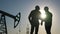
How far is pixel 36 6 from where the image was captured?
9.18 feet

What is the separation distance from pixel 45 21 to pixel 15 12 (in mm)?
422

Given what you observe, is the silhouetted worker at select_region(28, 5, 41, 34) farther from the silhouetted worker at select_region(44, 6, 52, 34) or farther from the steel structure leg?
the steel structure leg

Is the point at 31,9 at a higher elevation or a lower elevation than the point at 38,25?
higher

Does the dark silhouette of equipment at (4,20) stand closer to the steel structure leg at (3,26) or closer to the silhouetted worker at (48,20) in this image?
the steel structure leg at (3,26)

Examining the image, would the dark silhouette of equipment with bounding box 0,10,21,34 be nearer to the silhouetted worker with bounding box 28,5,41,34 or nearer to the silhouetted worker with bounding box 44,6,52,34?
the silhouetted worker with bounding box 28,5,41,34

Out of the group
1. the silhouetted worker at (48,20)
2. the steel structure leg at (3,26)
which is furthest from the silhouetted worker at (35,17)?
the steel structure leg at (3,26)

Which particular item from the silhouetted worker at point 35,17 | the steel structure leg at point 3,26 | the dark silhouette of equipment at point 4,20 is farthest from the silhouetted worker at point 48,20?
the steel structure leg at point 3,26

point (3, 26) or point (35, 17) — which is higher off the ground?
point (35, 17)

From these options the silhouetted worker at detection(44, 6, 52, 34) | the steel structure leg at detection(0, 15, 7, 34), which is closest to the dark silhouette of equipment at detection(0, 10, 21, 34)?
the steel structure leg at detection(0, 15, 7, 34)

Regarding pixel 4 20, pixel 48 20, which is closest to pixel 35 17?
pixel 48 20

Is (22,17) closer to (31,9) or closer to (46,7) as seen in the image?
(31,9)

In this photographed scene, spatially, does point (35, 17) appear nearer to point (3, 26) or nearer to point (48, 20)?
point (48, 20)

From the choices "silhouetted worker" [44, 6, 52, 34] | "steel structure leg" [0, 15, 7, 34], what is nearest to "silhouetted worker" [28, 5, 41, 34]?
"silhouetted worker" [44, 6, 52, 34]

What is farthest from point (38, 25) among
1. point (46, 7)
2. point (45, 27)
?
point (46, 7)
